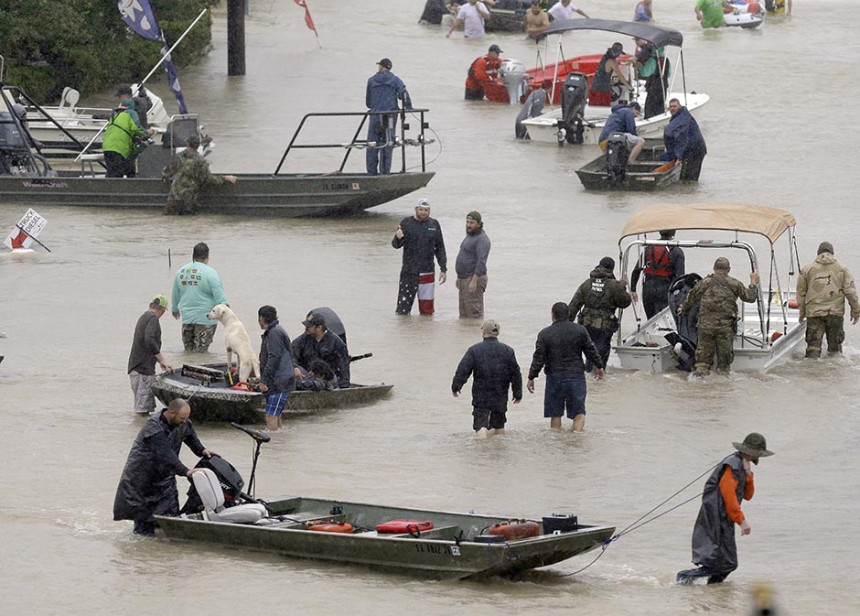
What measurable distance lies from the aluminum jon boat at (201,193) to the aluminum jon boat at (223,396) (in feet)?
33.1

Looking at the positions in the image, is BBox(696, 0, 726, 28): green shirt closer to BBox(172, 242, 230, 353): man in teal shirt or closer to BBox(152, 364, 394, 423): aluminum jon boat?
BBox(172, 242, 230, 353): man in teal shirt

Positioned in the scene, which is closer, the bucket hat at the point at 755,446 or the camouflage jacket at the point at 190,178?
the bucket hat at the point at 755,446

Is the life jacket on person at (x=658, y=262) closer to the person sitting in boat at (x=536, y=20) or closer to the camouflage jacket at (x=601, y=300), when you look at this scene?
the camouflage jacket at (x=601, y=300)

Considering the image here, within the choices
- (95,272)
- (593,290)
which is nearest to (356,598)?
(593,290)

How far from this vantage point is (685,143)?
1157 inches

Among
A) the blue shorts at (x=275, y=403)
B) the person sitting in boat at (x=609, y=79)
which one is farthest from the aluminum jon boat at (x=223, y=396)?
the person sitting in boat at (x=609, y=79)

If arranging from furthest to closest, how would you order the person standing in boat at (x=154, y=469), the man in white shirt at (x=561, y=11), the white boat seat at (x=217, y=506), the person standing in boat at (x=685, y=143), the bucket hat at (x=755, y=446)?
the man in white shirt at (x=561, y=11), the person standing in boat at (x=685, y=143), the person standing in boat at (x=154, y=469), the white boat seat at (x=217, y=506), the bucket hat at (x=755, y=446)

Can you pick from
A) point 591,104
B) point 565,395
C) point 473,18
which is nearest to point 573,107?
point 591,104

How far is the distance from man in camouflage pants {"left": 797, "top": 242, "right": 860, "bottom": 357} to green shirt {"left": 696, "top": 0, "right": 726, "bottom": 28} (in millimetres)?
32925

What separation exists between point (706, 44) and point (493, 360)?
1366 inches

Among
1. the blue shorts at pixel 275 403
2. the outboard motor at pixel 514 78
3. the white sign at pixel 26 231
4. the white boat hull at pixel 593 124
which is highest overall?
the outboard motor at pixel 514 78

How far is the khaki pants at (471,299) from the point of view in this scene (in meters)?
20.0

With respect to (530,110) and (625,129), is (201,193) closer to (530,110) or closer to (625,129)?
(625,129)

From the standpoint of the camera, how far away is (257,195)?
2658 centimetres
